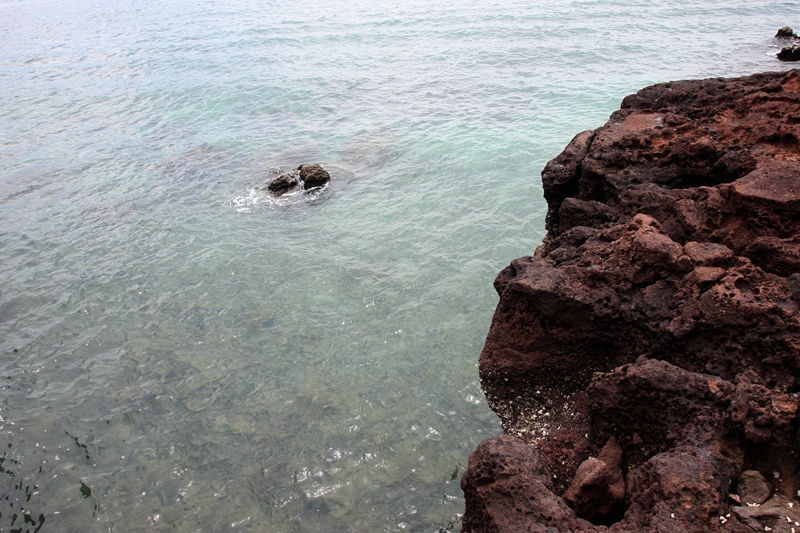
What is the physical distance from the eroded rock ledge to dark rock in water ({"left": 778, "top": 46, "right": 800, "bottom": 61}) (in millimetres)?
17947

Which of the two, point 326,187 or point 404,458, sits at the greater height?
point 326,187

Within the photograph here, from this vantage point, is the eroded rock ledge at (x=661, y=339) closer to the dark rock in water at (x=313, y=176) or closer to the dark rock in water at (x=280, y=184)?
the dark rock in water at (x=313, y=176)

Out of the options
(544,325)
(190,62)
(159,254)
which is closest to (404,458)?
(544,325)

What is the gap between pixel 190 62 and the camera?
2809 cm

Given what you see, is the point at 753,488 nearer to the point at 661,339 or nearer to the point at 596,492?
the point at 596,492

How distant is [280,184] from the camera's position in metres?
15.2

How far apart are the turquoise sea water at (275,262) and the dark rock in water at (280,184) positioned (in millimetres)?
378

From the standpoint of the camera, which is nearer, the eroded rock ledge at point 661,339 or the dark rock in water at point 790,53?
the eroded rock ledge at point 661,339

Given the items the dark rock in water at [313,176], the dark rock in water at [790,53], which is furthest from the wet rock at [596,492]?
the dark rock in water at [790,53]

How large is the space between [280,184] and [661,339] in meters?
11.9

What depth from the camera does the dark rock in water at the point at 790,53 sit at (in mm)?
21750

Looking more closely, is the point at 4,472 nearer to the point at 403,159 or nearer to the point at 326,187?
the point at 326,187

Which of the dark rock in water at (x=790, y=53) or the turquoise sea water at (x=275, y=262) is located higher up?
the dark rock in water at (x=790, y=53)

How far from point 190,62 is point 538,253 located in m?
25.9
